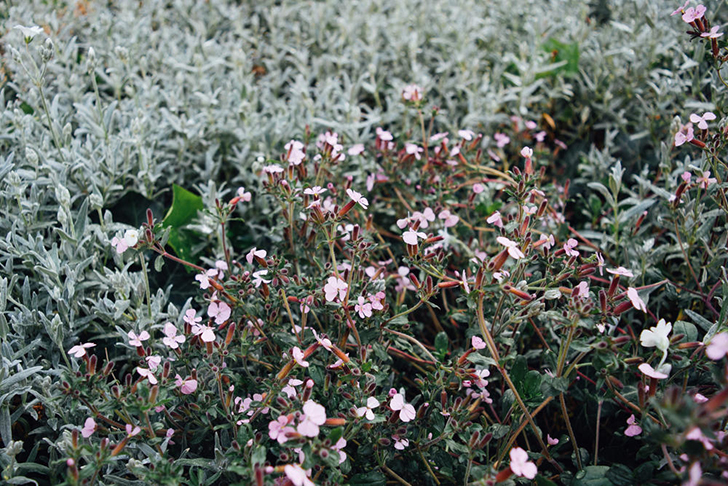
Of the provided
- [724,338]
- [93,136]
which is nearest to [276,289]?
[724,338]

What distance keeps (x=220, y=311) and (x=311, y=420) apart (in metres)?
0.53

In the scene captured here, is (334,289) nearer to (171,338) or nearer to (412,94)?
(171,338)

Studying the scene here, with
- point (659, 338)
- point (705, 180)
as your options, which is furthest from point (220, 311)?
point (705, 180)

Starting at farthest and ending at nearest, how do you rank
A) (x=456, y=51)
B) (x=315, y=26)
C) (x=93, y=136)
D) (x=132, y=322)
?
(x=315, y=26)
(x=456, y=51)
(x=93, y=136)
(x=132, y=322)

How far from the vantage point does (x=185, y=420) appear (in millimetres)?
1573

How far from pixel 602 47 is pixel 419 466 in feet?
8.33

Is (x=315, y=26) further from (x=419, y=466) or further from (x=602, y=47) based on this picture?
(x=419, y=466)

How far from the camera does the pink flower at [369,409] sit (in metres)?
1.35

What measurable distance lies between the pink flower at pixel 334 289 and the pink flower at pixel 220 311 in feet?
0.99

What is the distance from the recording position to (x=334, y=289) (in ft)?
4.95

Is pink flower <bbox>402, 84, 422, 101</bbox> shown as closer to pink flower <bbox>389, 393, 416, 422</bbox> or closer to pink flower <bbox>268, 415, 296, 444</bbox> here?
pink flower <bbox>389, 393, 416, 422</bbox>

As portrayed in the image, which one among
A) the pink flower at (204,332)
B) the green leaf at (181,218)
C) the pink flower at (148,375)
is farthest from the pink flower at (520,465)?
the green leaf at (181,218)

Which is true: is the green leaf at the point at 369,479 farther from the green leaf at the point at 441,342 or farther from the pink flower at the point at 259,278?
the pink flower at the point at 259,278

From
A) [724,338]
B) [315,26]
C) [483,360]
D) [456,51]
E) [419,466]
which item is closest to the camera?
[724,338]
